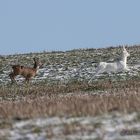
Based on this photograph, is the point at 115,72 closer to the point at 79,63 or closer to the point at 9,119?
the point at 79,63

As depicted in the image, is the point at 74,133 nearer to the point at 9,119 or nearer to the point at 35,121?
the point at 35,121

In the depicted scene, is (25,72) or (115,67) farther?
(25,72)

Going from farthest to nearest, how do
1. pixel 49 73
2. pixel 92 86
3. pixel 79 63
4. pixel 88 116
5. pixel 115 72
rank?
pixel 79 63
pixel 49 73
pixel 115 72
pixel 92 86
pixel 88 116

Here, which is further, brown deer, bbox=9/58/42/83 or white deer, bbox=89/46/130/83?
brown deer, bbox=9/58/42/83

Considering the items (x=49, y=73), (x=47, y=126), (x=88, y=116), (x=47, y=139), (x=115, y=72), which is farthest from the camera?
(x=49, y=73)

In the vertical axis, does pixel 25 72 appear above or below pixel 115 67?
below

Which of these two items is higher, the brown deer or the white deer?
the white deer

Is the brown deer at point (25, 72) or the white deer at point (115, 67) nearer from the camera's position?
the white deer at point (115, 67)

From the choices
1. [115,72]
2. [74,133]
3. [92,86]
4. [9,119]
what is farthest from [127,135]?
[115,72]

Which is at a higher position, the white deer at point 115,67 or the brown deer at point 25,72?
the white deer at point 115,67

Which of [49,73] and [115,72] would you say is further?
[49,73]

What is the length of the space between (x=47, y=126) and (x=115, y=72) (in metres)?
19.3

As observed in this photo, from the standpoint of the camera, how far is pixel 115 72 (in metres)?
27.9

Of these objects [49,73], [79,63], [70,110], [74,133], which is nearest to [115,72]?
[49,73]
